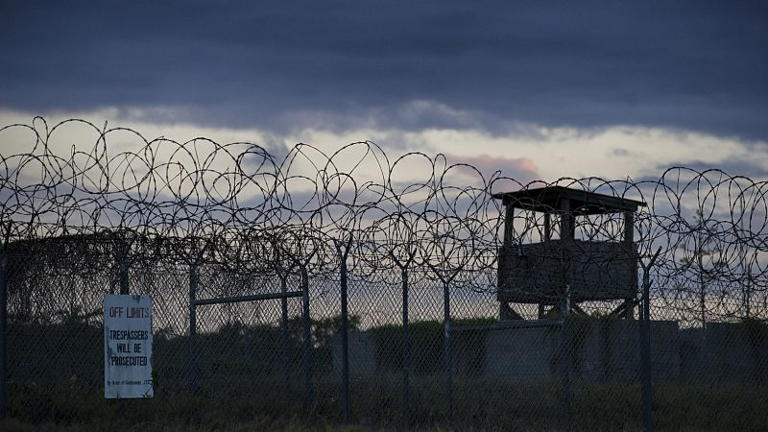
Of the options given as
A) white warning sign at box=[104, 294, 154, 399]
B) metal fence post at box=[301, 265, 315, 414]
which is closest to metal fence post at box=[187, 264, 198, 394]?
white warning sign at box=[104, 294, 154, 399]

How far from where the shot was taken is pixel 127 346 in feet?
34.4

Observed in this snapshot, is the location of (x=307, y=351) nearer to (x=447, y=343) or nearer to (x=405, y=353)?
(x=405, y=353)

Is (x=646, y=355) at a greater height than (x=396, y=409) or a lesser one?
greater

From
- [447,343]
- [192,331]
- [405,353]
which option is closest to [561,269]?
[447,343]

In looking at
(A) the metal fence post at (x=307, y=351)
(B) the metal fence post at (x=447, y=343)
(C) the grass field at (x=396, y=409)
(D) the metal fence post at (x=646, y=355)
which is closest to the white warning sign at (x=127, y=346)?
(C) the grass field at (x=396, y=409)

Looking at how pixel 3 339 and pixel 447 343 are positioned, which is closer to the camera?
pixel 3 339

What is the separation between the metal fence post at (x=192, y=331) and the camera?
11.5 metres

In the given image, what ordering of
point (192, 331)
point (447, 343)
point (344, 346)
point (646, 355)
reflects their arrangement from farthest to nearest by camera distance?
point (646, 355) < point (447, 343) < point (192, 331) < point (344, 346)

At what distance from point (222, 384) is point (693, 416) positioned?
247 inches

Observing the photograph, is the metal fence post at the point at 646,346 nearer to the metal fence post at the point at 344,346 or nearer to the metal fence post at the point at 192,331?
the metal fence post at the point at 344,346

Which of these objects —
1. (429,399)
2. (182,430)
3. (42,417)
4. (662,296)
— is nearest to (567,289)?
(662,296)

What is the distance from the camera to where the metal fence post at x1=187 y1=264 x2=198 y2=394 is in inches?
452

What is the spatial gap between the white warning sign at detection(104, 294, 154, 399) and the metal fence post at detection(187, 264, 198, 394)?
91cm

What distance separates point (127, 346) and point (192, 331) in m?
1.29
